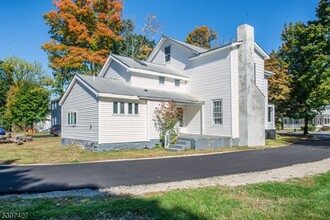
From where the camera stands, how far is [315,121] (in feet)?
188

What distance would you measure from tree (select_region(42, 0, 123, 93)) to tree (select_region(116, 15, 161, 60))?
4648 millimetres

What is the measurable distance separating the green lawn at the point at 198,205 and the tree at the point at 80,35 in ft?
72.8

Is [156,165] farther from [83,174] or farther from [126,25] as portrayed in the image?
[126,25]

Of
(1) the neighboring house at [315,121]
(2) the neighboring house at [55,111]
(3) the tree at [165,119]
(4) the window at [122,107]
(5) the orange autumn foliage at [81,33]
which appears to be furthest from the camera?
(1) the neighboring house at [315,121]

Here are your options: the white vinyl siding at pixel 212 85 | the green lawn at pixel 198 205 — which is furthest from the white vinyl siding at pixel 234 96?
the green lawn at pixel 198 205

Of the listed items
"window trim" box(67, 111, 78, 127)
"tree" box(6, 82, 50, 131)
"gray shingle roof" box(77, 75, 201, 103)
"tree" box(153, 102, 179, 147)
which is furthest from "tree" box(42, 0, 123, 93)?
"tree" box(6, 82, 50, 131)

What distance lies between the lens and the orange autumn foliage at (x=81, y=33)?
2525 centimetres

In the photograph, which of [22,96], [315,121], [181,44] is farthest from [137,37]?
[315,121]

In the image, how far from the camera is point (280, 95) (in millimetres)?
26000

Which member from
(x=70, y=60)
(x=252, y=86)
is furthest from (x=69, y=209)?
(x=70, y=60)

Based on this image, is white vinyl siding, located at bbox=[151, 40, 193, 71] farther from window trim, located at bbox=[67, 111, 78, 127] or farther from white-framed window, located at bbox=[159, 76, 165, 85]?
window trim, located at bbox=[67, 111, 78, 127]

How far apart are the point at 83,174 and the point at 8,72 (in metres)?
50.1

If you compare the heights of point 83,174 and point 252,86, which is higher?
point 252,86

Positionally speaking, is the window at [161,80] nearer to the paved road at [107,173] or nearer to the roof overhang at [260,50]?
the roof overhang at [260,50]
